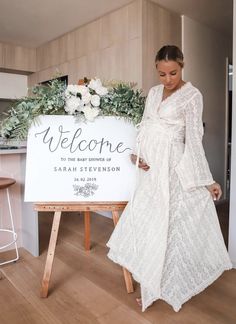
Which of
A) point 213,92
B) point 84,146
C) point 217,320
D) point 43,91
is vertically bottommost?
point 217,320

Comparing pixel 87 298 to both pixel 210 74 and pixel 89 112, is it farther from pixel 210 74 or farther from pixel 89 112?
pixel 210 74

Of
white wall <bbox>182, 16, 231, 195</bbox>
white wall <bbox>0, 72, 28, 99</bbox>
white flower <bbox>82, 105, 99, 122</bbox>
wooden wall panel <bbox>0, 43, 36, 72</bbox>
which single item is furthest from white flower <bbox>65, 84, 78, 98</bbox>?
white wall <bbox>0, 72, 28, 99</bbox>

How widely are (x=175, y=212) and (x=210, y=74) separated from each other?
9.96 ft

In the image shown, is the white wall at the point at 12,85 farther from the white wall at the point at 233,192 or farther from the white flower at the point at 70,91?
the white wall at the point at 233,192

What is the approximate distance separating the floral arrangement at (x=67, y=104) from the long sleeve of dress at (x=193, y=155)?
0.39 m

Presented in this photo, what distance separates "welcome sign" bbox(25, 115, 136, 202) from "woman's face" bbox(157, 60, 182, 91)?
14.2 inches

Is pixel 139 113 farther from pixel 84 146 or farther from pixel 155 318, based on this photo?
pixel 155 318

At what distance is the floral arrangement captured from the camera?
160 centimetres

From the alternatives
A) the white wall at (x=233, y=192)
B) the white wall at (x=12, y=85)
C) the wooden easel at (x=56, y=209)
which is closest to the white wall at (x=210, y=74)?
the white wall at (x=233, y=192)

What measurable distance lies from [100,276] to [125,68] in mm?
2277

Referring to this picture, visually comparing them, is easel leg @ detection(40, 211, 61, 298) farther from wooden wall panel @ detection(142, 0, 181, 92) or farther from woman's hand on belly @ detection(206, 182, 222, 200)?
wooden wall panel @ detection(142, 0, 181, 92)

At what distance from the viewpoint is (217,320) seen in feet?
5.14

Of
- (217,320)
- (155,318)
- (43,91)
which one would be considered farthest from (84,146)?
(217,320)

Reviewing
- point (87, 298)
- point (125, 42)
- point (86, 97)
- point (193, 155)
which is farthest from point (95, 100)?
point (125, 42)
